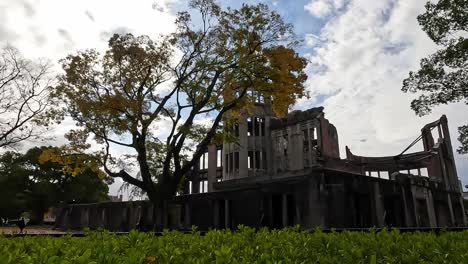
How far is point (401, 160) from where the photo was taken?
32906mm

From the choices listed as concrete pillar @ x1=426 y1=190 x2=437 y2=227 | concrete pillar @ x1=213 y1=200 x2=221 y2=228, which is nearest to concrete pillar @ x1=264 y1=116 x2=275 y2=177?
concrete pillar @ x1=213 y1=200 x2=221 y2=228

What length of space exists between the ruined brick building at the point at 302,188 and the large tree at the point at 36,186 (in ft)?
27.4

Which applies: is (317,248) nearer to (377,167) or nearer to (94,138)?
(94,138)

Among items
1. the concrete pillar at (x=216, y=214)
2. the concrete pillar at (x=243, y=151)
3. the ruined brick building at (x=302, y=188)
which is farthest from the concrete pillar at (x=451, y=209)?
the concrete pillar at (x=216, y=214)

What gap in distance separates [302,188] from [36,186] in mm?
41960

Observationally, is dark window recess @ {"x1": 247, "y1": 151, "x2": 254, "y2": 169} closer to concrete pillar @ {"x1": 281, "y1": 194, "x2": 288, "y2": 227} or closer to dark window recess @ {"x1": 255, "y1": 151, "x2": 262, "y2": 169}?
dark window recess @ {"x1": 255, "y1": 151, "x2": 262, "y2": 169}

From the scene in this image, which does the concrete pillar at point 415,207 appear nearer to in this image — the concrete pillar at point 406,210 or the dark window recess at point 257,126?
the concrete pillar at point 406,210

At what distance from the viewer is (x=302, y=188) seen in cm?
1903

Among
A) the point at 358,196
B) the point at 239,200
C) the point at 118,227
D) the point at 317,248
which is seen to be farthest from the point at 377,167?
the point at 317,248

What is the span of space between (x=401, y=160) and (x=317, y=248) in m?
32.9

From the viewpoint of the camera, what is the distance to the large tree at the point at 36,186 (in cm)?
4634

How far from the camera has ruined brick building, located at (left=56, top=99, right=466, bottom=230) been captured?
19.1 m

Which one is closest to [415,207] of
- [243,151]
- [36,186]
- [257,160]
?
[257,160]

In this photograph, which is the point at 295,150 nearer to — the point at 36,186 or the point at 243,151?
the point at 243,151
